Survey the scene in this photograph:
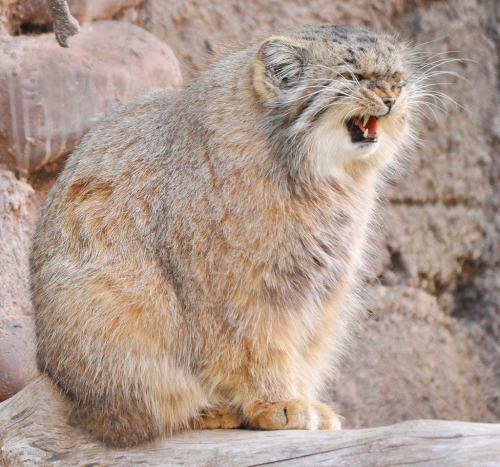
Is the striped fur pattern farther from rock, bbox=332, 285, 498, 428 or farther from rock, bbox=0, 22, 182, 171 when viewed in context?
rock, bbox=332, 285, 498, 428

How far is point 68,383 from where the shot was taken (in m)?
2.94

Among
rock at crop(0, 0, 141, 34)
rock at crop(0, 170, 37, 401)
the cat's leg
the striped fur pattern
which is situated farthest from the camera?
rock at crop(0, 0, 141, 34)

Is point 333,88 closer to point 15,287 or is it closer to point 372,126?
point 372,126

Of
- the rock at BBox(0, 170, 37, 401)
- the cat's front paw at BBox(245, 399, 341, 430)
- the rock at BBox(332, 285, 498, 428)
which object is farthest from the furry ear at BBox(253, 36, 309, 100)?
the rock at BBox(332, 285, 498, 428)

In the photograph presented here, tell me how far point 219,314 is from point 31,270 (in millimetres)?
936

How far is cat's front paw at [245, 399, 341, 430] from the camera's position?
8.96 ft

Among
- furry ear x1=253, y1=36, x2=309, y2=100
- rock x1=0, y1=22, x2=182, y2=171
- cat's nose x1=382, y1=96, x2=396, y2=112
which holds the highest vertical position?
rock x1=0, y1=22, x2=182, y2=171

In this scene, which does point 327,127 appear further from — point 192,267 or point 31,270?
point 31,270

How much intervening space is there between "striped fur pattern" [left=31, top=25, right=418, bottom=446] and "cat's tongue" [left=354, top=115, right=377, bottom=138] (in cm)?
4

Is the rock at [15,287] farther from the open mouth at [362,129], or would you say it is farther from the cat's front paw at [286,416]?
the open mouth at [362,129]

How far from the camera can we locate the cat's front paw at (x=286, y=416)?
8.96 feet

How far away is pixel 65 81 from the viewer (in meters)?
3.91

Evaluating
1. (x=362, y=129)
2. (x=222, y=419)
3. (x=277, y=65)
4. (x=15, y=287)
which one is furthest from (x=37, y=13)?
(x=222, y=419)

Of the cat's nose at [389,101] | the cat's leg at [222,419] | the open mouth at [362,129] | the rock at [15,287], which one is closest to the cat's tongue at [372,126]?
the open mouth at [362,129]
